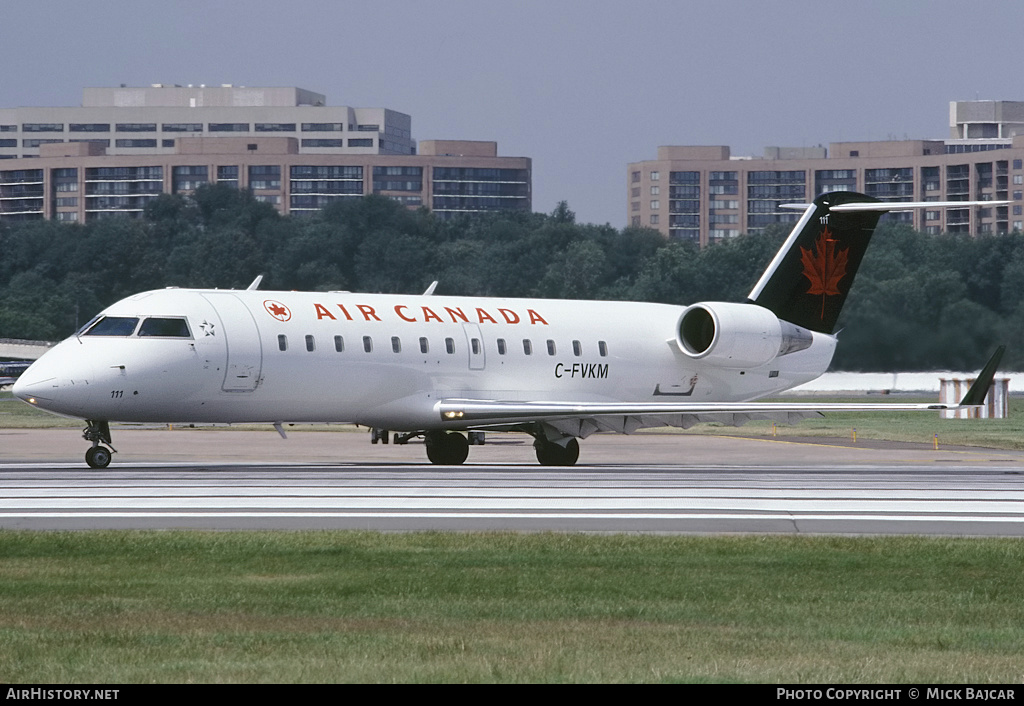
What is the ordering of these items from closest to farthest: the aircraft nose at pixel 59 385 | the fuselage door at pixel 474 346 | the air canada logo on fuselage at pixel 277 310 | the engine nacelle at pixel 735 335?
the aircraft nose at pixel 59 385 < the air canada logo on fuselage at pixel 277 310 < the fuselage door at pixel 474 346 < the engine nacelle at pixel 735 335

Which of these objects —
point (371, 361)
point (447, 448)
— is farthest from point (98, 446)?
point (447, 448)

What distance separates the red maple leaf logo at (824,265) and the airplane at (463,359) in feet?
0.11

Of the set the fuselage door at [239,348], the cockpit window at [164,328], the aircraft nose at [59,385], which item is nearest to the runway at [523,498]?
the aircraft nose at [59,385]

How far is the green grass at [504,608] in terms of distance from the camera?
1080 centimetres

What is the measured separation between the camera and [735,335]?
36500 mm

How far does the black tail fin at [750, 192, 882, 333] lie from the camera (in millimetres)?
37969

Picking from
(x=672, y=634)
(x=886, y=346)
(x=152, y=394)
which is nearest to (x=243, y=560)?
(x=672, y=634)

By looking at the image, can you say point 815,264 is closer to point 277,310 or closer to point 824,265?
point 824,265

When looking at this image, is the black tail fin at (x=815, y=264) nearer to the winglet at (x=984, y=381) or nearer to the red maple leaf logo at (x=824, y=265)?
the red maple leaf logo at (x=824, y=265)

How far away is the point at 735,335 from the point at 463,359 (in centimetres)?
652

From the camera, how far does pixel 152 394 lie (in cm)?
2955

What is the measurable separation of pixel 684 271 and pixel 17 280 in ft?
184
